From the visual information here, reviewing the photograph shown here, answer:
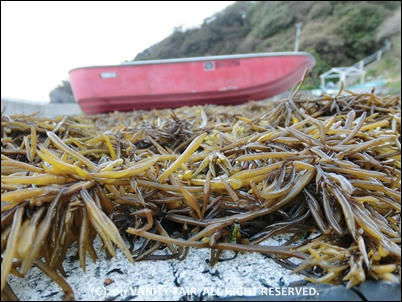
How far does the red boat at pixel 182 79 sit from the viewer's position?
→ 14.4 ft

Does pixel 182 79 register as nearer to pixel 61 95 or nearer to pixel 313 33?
pixel 61 95

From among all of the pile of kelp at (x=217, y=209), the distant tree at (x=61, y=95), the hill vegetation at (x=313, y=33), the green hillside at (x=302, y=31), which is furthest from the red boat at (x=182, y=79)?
the green hillside at (x=302, y=31)

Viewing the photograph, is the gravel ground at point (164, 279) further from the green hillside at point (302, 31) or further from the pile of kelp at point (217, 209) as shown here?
the green hillside at point (302, 31)

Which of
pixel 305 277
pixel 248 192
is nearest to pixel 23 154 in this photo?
pixel 248 192

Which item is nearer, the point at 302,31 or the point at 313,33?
the point at 313,33

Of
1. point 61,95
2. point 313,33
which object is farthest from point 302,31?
point 61,95

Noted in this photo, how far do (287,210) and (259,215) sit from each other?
0.07 m

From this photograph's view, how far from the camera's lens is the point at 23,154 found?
736 mm

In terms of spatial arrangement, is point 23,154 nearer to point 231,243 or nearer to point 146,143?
point 146,143

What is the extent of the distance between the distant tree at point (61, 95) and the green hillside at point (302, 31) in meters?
5.13

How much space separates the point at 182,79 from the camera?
442 cm

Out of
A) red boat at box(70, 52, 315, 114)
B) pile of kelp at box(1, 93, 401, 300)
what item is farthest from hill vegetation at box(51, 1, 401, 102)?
pile of kelp at box(1, 93, 401, 300)

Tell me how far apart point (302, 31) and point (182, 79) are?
1845 cm

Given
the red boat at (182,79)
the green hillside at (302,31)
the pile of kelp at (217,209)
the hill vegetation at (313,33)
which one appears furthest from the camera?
the green hillside at (302,31)
